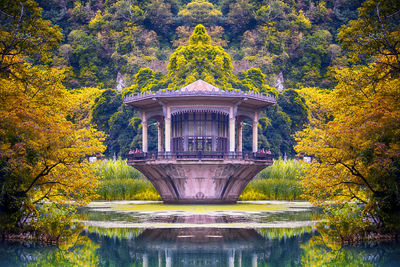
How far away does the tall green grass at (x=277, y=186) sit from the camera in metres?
40.6

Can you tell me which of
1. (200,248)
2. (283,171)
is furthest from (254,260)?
(283,171)

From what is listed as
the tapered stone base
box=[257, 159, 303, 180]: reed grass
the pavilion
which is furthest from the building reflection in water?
box=[257, 159, 303, 180]: reed grass

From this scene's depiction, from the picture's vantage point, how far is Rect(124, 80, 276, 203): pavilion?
32.1 metres

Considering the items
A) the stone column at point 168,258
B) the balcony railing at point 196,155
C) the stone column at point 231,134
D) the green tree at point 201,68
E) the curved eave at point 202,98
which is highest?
the green tree at point 201,68

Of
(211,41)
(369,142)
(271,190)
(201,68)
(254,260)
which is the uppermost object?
(211,41)

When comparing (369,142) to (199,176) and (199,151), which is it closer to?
(199,151)

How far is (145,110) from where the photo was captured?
120ft

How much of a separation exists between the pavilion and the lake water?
9.61 m

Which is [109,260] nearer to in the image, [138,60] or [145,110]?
[145,110]

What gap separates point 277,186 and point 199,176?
10.3 meters

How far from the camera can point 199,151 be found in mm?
31484

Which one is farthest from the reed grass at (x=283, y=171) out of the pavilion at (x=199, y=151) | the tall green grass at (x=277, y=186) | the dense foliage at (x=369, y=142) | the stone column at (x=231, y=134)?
the dense foliage at (x=369, y=142)

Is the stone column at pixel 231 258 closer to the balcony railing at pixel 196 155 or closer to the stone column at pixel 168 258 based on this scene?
the stone column at pixel 168 258

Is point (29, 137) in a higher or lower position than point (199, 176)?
higher
